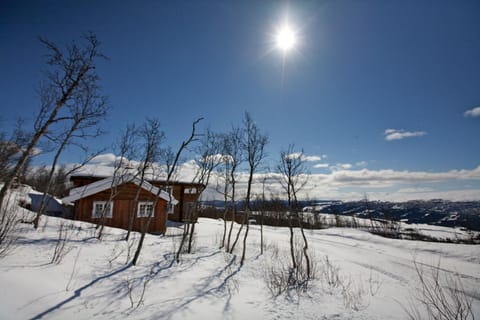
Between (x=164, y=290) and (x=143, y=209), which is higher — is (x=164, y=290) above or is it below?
below

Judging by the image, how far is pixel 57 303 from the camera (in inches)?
165

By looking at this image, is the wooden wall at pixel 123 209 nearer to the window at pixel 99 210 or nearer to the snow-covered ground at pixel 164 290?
the window at pixel 99 210

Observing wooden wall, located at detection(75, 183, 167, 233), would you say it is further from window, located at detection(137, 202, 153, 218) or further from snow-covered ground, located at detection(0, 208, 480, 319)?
snow-covered ground, located at detection(0, 208, 480, 319)

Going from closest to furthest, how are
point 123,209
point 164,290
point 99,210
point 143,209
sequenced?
1. point 164,290
2. point 99,210
3. point 123,209
4. point 143,209

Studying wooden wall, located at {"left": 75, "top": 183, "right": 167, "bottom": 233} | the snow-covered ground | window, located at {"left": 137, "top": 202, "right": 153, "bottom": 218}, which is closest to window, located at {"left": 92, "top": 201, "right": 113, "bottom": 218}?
wooden wall, located at {"left": 75, "top": 183, "right": 167, "bottom": 233}

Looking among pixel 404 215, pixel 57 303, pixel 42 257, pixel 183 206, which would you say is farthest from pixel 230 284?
pixel 404 215

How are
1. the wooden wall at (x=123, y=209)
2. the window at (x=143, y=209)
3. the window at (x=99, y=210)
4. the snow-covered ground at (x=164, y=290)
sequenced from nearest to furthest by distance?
the snow-covered ground at (x=164, y=290), the wooden wall at (x=123, y=209), the window at (x=99, y=210), the window at (x=143, y=209)

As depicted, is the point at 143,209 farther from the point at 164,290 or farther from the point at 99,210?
the point at 164,290

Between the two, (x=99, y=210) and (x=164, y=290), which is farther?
(x=99, y=210)

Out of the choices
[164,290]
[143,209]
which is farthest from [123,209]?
[164,290]

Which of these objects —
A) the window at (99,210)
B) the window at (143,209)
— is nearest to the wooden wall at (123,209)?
the window at (99,210)

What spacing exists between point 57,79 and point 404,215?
125 m

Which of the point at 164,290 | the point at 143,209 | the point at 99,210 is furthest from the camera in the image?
the point at 143,209

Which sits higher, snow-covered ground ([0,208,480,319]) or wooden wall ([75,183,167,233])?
wooden wall ([75,183,167,233])
